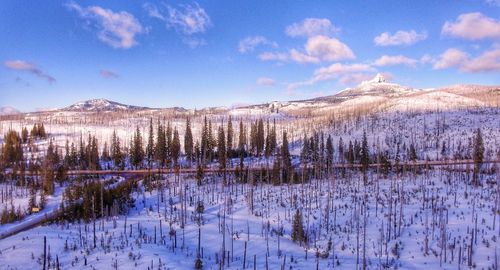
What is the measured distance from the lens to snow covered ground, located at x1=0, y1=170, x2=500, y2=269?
71.6 ft

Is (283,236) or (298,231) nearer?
(298,231)

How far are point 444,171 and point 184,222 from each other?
4253cm

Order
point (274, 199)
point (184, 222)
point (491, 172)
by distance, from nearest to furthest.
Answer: point (184, 222)
point (274, 199)
point (491, 172)

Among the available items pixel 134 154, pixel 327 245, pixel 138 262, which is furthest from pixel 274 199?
pixel 134 154

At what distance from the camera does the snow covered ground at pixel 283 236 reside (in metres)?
21.8

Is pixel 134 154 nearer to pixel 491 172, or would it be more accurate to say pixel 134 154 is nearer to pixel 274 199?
pixel 274 199

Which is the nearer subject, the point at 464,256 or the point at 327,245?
the point at 464,256

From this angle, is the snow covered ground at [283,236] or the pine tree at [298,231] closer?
the snow covered ground at [283,236]

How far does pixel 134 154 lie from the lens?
80.1 meters

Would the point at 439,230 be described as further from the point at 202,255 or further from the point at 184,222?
the point at 184,222

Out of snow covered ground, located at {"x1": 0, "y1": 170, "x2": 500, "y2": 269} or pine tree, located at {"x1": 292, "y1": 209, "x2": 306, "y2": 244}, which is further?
pine tree, located at {"x1": 292, "y1": 209, "x2": 306, "y2": 244}

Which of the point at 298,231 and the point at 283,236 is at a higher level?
the point at 298,231

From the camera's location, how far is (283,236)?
1139 inches

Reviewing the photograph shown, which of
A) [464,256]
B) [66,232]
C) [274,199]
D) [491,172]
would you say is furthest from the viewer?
[491,172]
